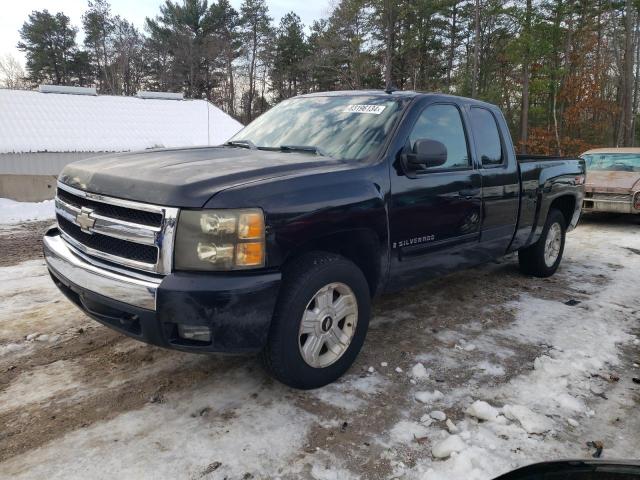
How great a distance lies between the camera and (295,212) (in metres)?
2.75

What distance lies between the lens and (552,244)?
19.7 feet

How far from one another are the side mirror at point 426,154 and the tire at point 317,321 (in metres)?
0.92

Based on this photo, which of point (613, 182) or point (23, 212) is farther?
point (613, 182)

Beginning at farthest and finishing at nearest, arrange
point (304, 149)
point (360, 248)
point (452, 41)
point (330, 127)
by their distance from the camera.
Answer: point (452, 41) → point (330, 127) → point (304, 149) → point (360, 248)

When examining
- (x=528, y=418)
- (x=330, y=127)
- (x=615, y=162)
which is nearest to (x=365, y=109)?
(x=330, y=127)

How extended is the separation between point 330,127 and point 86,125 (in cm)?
2516

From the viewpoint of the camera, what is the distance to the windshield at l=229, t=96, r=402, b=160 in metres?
3.56

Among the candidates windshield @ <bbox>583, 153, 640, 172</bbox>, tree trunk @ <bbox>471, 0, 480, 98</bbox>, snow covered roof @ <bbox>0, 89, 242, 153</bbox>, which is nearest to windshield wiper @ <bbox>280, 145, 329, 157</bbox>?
windshield @ <bbox>583, 153, 640, 172</bbox>

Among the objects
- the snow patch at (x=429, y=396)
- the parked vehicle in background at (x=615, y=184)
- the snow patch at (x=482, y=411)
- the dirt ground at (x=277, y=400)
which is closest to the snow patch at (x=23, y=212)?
the dirt ground at (x=277, y=400)

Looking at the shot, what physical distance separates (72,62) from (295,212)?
51.4 metres

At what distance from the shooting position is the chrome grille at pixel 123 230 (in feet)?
8.28

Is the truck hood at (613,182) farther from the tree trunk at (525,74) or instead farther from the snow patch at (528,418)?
the tree trunk at (525,74)

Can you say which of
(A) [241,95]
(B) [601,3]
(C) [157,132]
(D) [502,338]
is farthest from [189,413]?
(A) [241,95]

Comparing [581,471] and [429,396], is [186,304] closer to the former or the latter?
[429,396]
